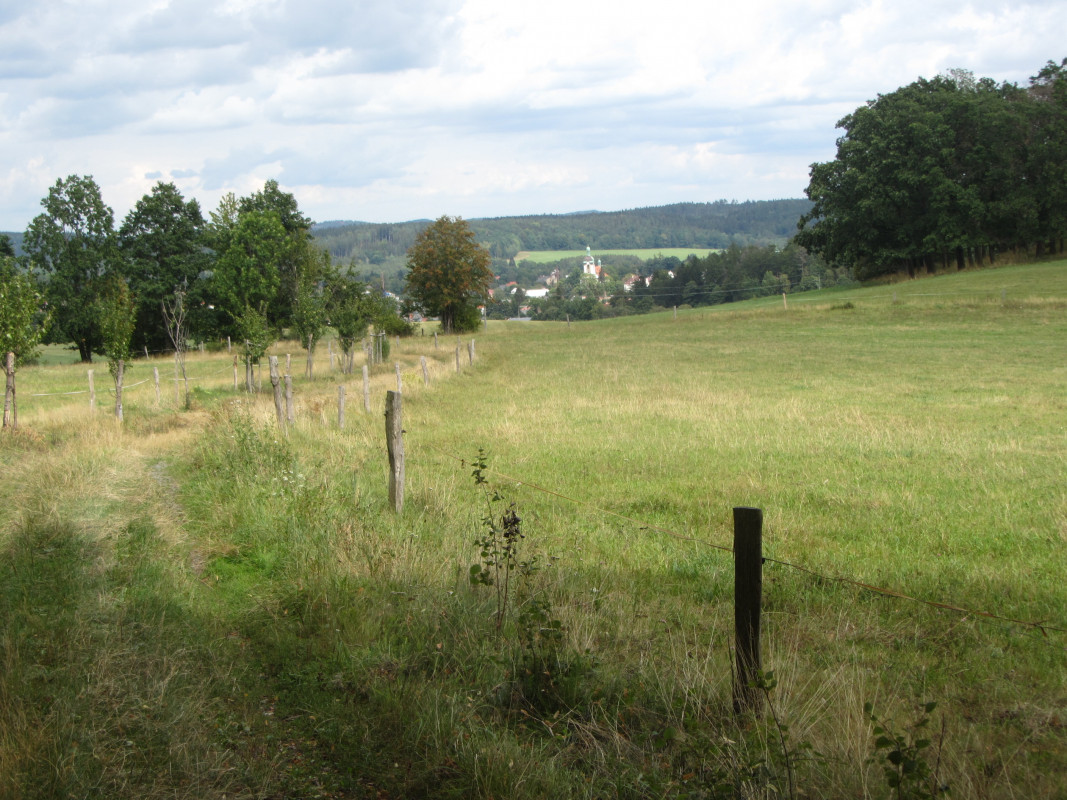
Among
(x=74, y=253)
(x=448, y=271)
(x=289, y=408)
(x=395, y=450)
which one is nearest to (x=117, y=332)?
(x=289, y=408)

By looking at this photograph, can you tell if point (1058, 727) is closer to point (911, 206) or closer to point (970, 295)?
point (970, 295)

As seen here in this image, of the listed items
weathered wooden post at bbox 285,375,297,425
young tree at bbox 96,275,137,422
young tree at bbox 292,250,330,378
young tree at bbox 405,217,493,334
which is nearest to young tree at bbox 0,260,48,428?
young tree at bbox 96,275,137,422

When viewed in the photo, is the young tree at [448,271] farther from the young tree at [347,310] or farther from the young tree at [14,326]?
the young tree at [14,326]

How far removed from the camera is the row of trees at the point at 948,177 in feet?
194

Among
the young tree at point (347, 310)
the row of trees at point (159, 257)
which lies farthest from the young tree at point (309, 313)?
the row of trees at point (159, 257)

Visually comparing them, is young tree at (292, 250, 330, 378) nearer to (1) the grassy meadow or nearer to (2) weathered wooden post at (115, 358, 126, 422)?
(2) weathered wooden post at (115, 358, 126, 422)

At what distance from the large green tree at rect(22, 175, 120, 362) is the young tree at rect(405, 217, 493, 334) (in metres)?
22.5

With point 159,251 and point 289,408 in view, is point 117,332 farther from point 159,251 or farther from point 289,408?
point 159,251

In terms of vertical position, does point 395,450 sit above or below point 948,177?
below

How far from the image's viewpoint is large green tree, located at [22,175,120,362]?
53.4 m

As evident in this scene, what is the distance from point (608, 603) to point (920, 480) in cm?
648

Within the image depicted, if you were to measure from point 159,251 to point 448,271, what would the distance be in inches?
841

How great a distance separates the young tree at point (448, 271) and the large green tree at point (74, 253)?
22.5m

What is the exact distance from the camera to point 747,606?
13.3 ft
